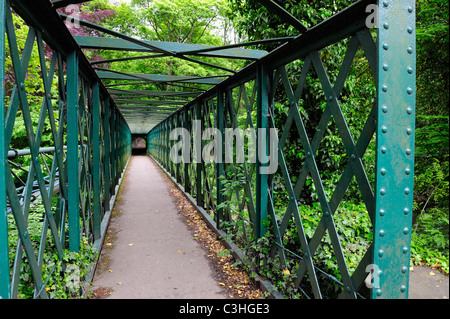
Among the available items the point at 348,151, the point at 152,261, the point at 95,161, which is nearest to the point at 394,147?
the point at 348,151

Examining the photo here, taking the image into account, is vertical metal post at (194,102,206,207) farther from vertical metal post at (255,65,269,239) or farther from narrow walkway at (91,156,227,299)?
vertical metal post at (255,65,269,239)

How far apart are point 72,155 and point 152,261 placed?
220cm

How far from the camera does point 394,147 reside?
1865 millimetres

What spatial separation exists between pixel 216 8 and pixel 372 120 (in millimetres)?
16860

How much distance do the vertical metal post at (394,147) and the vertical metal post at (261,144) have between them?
1.91m

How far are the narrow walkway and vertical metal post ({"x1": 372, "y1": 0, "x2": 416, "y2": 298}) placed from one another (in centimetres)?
225

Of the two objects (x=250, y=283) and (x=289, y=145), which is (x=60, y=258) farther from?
(x=289, y=145)

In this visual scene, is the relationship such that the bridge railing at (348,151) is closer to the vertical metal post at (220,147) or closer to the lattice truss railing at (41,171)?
the vertical metal post at (220,147)

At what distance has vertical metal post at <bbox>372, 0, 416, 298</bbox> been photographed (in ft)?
6.06

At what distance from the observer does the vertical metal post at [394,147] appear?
185cm

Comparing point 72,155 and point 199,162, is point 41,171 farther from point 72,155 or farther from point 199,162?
point 199,162

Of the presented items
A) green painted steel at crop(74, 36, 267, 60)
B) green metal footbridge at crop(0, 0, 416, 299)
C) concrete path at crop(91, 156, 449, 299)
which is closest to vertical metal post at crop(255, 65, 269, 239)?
green metal footbridge at crop(0, 0, 416, 299)

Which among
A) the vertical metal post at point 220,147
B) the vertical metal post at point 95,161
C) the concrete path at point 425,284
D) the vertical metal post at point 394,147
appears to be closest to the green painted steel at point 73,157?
the vertical metal post at point 95,161

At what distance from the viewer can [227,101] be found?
5.38m
